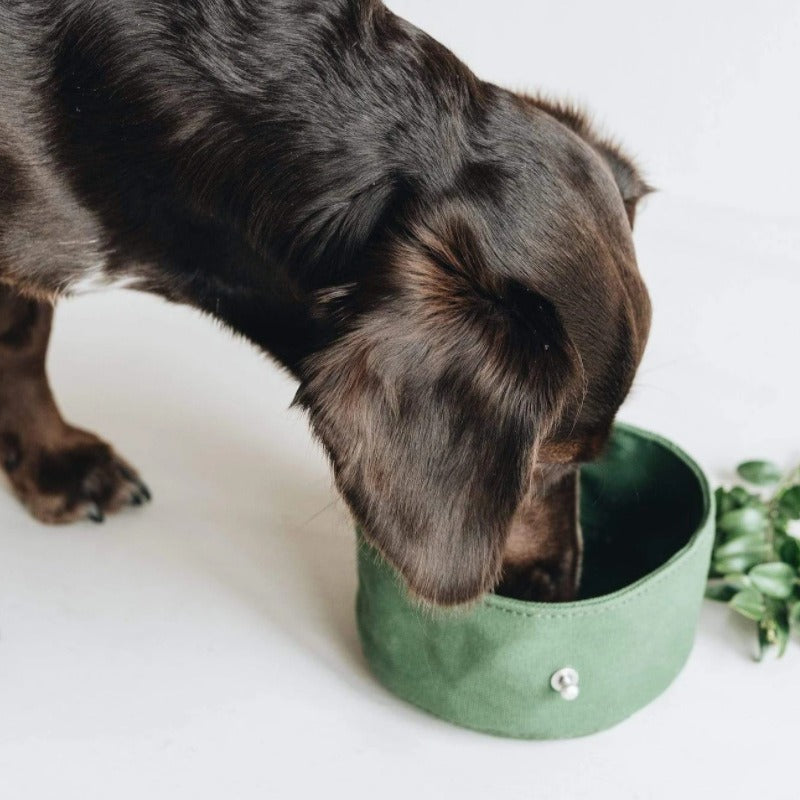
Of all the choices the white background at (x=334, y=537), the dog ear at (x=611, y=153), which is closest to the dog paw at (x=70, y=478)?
the white background at (x=334, y=537)

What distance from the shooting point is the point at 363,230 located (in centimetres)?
133

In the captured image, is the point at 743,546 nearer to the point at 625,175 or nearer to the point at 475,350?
the point at 625,175

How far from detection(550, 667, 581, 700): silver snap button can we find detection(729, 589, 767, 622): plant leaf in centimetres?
32

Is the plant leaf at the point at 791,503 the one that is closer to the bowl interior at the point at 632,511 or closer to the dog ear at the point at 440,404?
the bowl interior at the point at 632,511

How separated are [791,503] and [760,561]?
4.6 inches

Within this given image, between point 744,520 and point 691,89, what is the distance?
1337mm

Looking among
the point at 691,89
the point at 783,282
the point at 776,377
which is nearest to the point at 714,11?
the point at 691,89

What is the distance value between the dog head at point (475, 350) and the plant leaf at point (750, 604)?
1.50 feet

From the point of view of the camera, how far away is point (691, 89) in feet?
9.09

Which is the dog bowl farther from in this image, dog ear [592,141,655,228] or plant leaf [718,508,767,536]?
dog ear [592,141,655,228]

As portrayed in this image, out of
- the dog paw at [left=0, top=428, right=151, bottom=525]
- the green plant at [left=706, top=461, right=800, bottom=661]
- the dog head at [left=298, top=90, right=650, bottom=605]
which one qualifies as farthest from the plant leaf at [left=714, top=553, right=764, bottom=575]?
the dog paw at [left=0, top=428, right=151, bottom=525]

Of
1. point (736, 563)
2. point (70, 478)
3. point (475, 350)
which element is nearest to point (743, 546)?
point (736, 563)

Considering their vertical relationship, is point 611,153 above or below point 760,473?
above

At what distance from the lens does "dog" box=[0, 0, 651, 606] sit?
4.04ft
